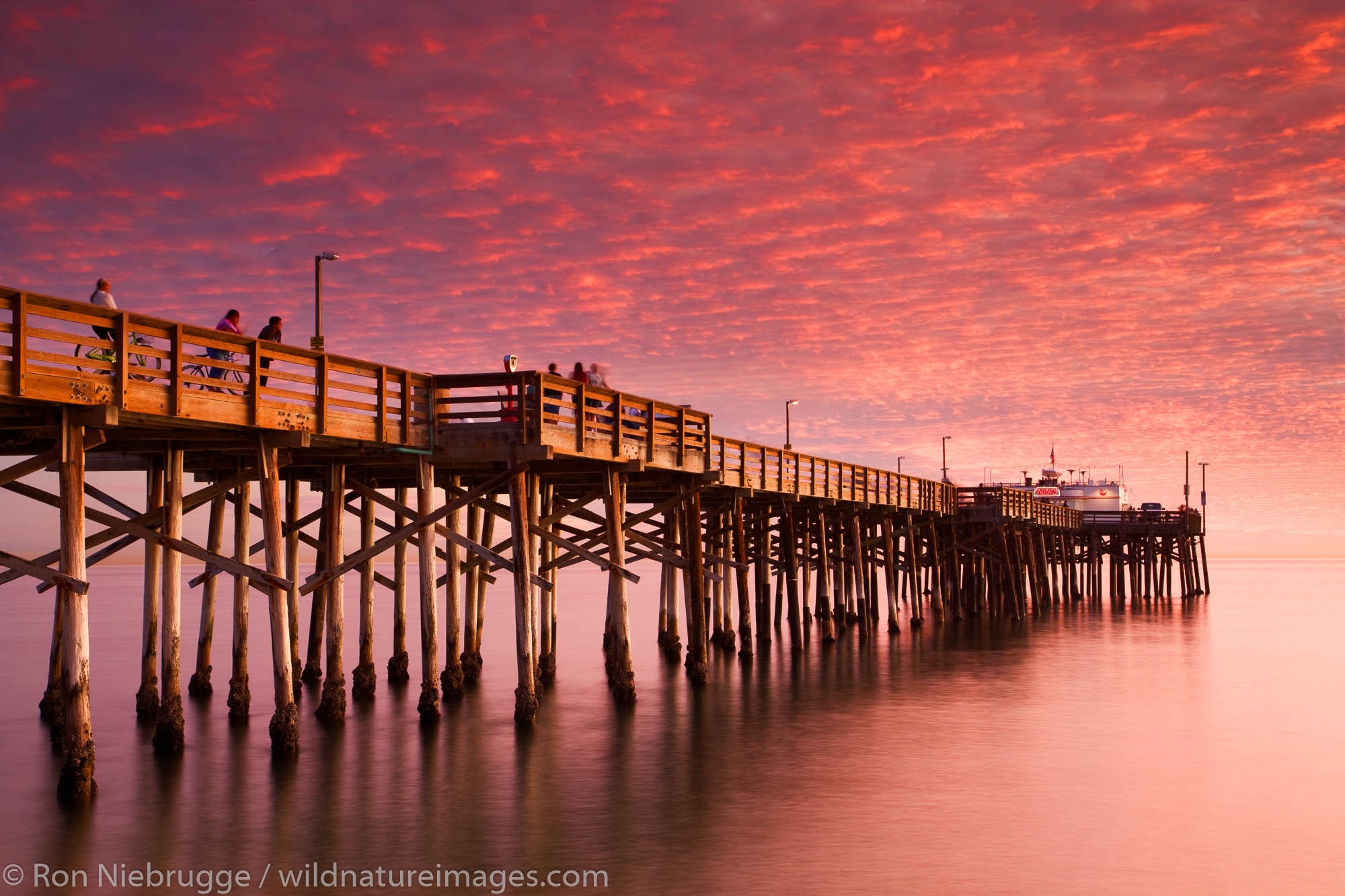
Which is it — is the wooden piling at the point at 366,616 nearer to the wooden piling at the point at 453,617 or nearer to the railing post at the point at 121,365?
the wooden piling at the point at 453,617

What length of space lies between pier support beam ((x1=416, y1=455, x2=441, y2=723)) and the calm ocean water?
73 cm

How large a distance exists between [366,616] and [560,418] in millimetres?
6344

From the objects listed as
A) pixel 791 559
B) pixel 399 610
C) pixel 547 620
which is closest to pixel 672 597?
pixel 791 559

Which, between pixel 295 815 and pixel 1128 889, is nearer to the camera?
pixel 1128 889

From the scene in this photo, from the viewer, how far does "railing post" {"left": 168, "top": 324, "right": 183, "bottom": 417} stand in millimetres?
15438

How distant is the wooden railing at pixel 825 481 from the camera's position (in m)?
31.0

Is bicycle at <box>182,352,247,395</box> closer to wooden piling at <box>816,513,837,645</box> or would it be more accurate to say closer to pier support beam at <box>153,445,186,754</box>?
pier support beam at <box>153,445,186,754</box>

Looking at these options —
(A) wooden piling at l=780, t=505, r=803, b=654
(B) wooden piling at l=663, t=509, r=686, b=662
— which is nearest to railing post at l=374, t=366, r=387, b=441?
(B) wooden piling at l=663, t=509, r=686, b=662

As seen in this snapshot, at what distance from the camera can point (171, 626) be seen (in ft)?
63.0

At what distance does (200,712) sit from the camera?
76.3 feet

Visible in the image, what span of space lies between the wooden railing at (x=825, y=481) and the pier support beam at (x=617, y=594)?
3.98 metres

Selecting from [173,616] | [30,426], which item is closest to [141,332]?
[30,426]

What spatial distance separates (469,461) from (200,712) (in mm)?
7427

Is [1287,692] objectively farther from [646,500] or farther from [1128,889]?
[1128,889]
